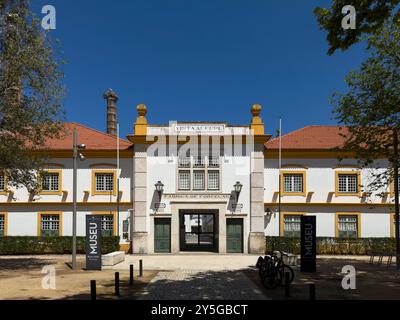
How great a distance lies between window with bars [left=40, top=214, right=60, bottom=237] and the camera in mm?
26031

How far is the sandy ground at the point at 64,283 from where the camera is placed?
1110cm

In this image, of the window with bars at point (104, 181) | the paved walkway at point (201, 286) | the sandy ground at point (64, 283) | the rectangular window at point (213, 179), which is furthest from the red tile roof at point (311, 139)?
the sandy ground at point (64, 283)

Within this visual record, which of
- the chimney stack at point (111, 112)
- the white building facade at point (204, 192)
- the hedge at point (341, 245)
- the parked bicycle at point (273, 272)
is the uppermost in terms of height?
the chimney stack at point (111, 112)

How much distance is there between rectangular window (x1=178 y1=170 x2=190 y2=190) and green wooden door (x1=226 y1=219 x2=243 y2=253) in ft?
12.2

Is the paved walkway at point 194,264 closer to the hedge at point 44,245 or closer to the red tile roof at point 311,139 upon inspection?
the hedge at point 44,245

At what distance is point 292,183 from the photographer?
2630cm

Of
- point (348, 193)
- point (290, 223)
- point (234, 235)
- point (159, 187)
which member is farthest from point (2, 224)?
point (348, 193)

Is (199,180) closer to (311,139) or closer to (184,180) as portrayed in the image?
(184,180)

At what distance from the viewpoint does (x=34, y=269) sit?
17.0 metres

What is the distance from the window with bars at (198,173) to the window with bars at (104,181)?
4.96 m
